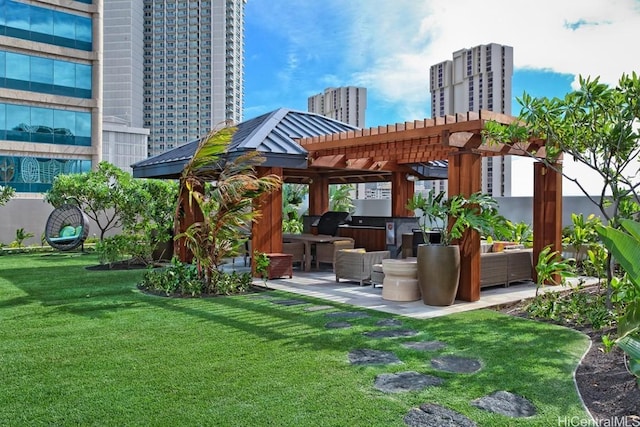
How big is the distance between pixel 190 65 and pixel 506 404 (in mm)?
87921

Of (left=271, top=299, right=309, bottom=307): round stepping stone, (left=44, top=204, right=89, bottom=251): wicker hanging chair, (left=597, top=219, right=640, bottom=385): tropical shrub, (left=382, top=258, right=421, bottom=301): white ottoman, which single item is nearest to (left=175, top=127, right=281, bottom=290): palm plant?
(left=271, top=299, right=309, bottom=307): round stepping stone

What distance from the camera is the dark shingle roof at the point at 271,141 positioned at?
10.5 meters

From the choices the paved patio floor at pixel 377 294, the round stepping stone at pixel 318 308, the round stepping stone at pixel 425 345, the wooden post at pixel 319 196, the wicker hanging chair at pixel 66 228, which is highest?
the wooden post at pixel 319 196

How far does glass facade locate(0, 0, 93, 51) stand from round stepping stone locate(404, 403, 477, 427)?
33.6 meters

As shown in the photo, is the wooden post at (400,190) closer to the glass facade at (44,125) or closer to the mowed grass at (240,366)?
the mowed grass at (240,366)

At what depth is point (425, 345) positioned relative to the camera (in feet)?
18.6

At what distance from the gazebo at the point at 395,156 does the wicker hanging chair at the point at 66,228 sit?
5937mm

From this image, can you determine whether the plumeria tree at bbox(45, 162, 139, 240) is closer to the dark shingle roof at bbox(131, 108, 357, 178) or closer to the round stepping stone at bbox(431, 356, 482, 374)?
the dark shingle roof at bbox(131, 108, 357, 178)

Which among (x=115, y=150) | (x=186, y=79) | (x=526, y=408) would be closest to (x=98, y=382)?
(x=526, y=408)

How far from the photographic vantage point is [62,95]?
31750 millimetres

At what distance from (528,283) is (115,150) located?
74.7 meters

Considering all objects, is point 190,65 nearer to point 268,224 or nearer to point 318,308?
point 268,224

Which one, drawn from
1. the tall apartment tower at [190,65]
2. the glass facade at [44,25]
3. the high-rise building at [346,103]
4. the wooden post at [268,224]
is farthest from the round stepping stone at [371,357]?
the tall apartment tower at [190,65]

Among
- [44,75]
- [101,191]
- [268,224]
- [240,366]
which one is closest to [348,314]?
[240,366]
